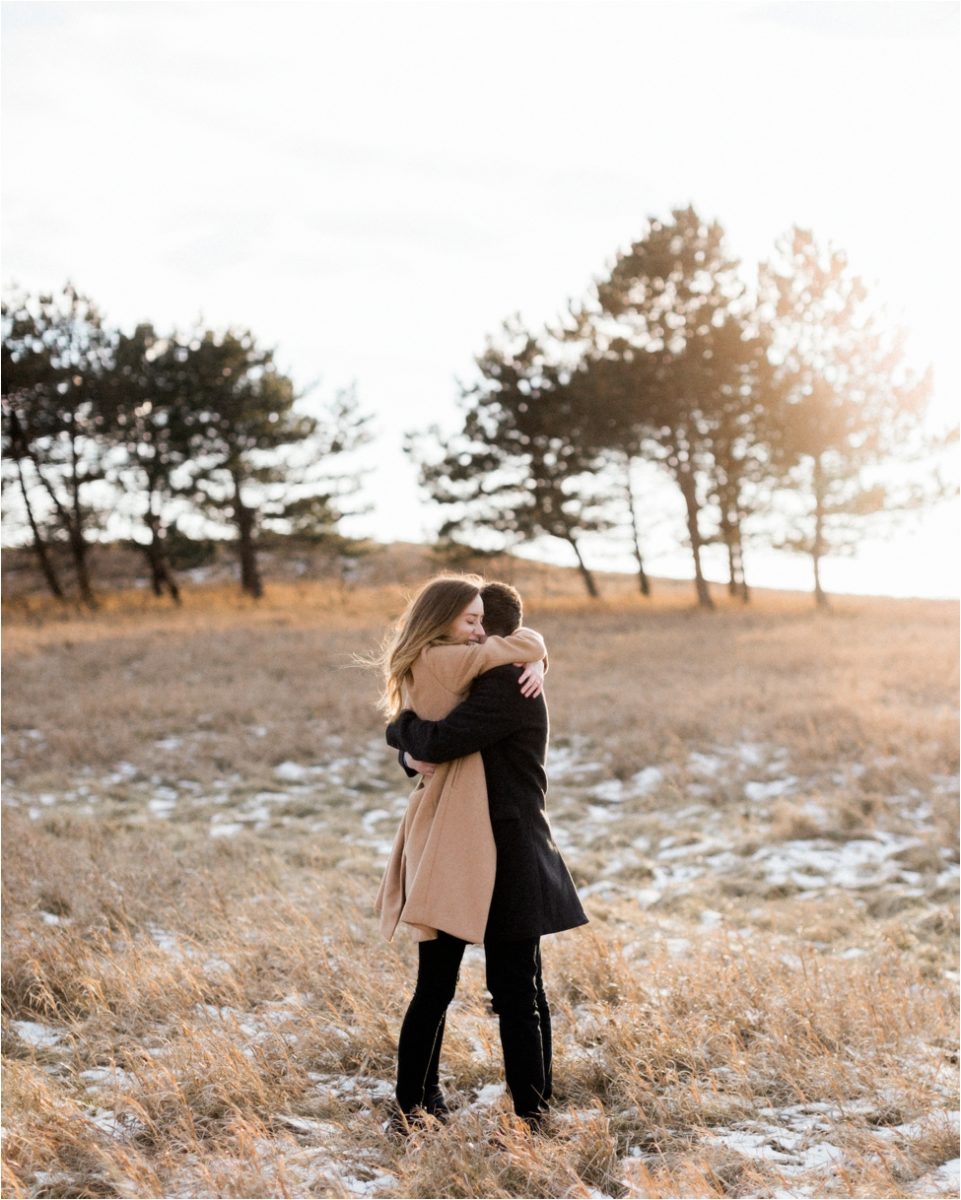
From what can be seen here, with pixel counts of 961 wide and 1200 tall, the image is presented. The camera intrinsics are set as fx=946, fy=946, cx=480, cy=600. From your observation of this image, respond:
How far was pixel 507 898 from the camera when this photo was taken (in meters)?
3.42

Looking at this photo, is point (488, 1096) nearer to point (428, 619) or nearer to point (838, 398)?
point (428, 619)

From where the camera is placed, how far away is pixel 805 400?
26.4 m

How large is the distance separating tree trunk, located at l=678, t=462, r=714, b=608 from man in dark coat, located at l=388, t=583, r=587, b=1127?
25.7 m

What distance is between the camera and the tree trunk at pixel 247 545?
97.6ft

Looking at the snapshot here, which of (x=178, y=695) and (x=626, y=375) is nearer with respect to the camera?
(x=178, y=695)

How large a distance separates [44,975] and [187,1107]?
1.74 m

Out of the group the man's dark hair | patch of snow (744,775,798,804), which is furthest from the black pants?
patch of snow (744,775,798,804)

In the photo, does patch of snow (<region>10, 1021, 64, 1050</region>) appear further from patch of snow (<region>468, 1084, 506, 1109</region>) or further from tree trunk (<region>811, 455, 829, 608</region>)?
tree trunk (<region>811, 455, 829, 608</region>)

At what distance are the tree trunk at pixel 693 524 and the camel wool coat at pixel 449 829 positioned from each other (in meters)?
25.6

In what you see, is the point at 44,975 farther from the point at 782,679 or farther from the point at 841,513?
the point at 841,513

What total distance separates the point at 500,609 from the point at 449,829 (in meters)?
0.88

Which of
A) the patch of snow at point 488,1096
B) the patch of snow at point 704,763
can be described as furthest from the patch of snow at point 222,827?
the patch of snow at point 488,1096

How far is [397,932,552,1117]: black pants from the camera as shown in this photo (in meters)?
3.46

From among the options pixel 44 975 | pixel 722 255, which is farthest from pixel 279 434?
pixel 44 975
